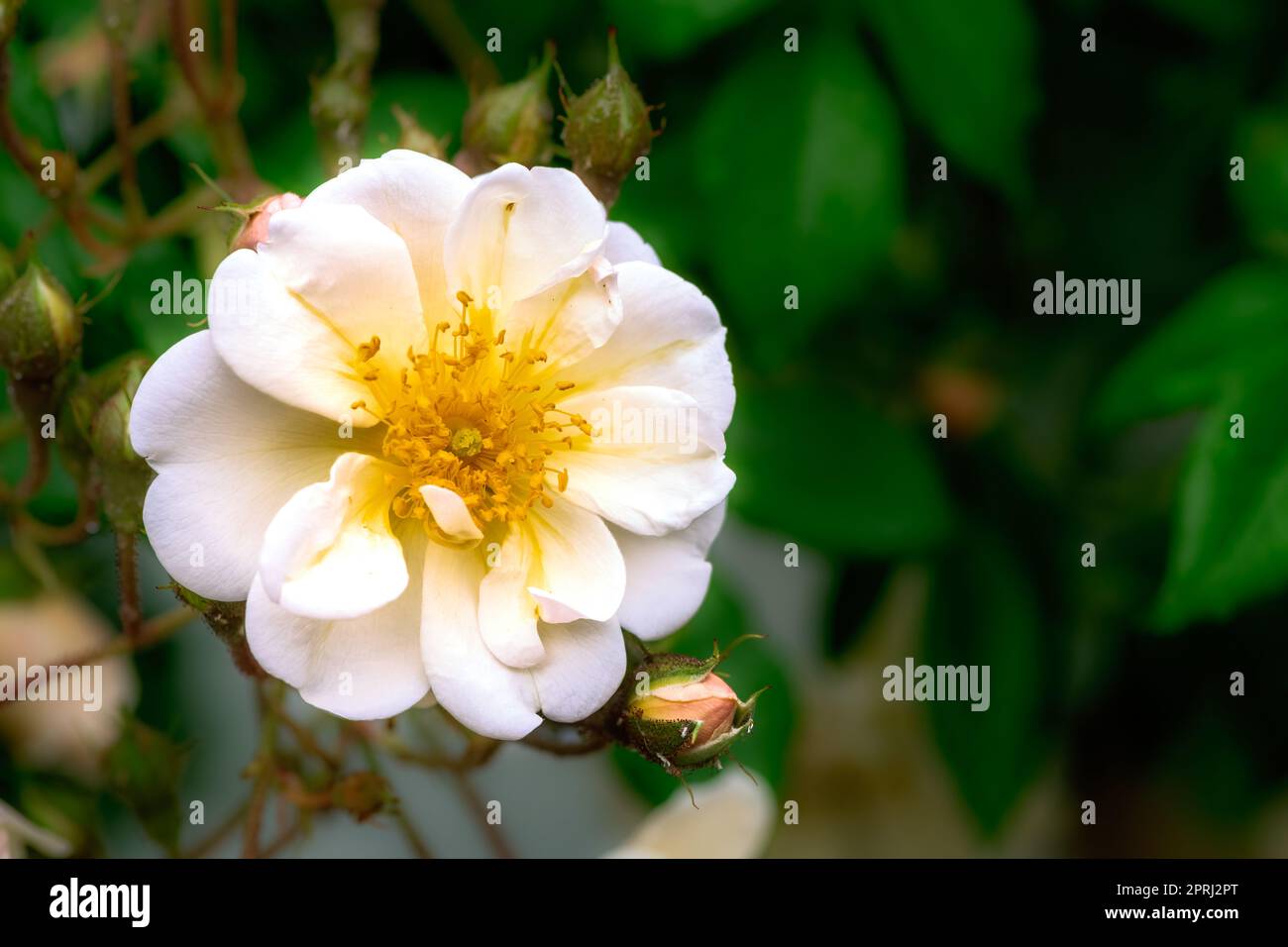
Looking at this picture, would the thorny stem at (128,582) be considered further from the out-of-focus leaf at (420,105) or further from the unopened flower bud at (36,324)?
the out-of-focus leaf at (420,105)

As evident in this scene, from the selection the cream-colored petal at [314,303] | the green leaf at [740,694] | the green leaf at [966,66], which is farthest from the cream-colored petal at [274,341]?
the green leaf at [966,66]

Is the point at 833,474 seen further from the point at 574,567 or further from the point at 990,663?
the point at 574,567

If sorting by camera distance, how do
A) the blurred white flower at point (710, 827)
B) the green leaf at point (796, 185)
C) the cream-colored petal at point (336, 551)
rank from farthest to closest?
the green leaf at point (796, 185) < the blurred white flower at point (710, 827) < the cream-colored petal at point (336, 551)

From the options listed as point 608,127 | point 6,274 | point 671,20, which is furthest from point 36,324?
point 671,20

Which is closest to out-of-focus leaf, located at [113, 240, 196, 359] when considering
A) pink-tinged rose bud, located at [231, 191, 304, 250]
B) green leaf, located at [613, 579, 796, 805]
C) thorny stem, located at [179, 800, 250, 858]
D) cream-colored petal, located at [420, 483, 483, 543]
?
pink-tinged rose bud, located at [231, 191, 304, 250]

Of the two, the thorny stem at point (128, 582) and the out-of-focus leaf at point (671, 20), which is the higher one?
the out-of-focus leaf at point (671, 20)
